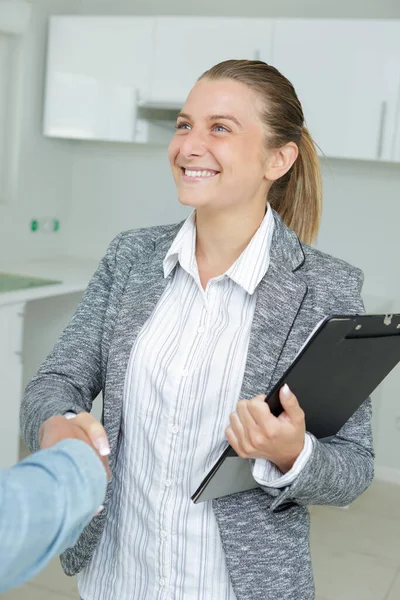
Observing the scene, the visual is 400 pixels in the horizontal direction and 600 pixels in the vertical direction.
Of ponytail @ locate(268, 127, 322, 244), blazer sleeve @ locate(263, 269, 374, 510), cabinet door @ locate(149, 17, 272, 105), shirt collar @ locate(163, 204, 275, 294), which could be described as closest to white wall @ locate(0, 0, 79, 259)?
cabinet door @ locate(149, 17, 272, 105)

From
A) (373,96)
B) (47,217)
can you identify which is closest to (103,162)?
(47,217)

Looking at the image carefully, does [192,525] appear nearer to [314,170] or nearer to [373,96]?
[314,170]

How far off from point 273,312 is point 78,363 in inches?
13.2

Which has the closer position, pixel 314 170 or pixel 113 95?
pixel 314 170

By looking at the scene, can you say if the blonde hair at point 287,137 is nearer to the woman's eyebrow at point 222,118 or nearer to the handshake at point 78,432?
the woman's eyebrow at point 222,118

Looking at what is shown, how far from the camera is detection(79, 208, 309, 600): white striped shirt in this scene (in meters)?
1.30

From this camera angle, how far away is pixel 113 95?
432 cm

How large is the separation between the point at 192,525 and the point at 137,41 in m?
3.41

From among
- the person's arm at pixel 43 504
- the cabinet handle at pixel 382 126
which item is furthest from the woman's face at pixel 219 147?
the cabinet handle at pixel 382 126

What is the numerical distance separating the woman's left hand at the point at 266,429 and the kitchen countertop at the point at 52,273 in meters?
2.36

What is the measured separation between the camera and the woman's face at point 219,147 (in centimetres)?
136

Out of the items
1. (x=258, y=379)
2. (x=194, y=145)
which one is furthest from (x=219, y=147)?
(x=258, y=379)

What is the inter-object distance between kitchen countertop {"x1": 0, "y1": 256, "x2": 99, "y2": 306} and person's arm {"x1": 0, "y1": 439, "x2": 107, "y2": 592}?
2.69 m

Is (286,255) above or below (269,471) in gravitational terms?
above
